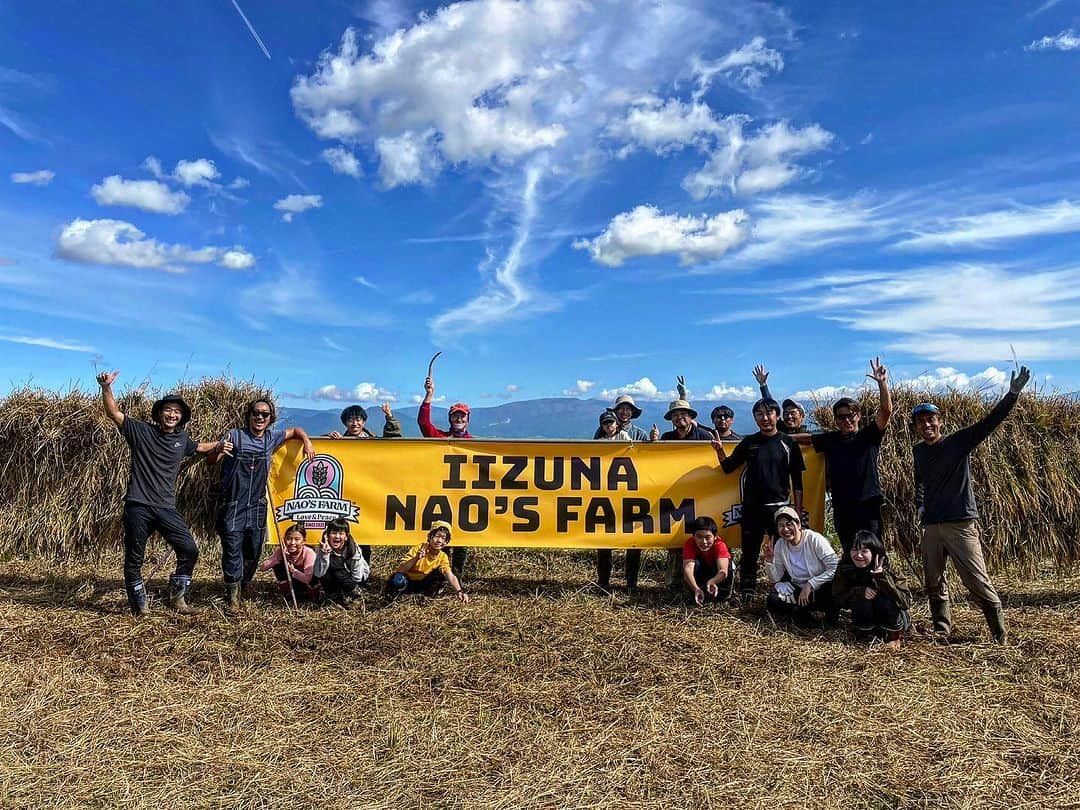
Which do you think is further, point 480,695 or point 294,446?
point 294,446

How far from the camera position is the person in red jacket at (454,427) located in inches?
332

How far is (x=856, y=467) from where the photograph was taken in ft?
22.4

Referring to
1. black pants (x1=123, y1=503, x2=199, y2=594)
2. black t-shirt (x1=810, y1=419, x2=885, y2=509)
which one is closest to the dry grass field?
black pants (x1=123, y1=503, x2=199, y2=594)

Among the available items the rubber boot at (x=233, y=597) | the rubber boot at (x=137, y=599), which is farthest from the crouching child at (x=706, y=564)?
the rubber boot at (x=137, y=599)

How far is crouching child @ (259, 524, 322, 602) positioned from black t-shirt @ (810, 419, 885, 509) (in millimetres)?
5448

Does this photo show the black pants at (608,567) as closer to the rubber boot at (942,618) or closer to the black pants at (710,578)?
the black pants at (710,578)

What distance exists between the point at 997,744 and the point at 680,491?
398cm

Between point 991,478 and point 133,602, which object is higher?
point 991,478

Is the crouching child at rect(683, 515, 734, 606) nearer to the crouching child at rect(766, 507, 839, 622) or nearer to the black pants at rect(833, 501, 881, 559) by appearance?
the crouching child at rect(766, 507, 839, 622)

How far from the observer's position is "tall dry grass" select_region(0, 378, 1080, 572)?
7.85 meters

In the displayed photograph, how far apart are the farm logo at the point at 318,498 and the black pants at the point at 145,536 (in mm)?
1111

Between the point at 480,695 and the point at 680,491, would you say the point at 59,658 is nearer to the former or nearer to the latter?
the point at 480,695

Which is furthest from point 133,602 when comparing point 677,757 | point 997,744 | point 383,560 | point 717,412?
point 997,744

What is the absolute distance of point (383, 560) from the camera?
9.76 metres
